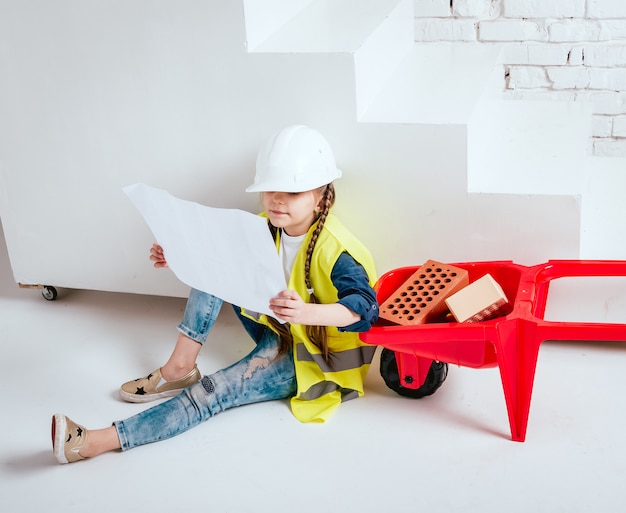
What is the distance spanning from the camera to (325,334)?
5.57 ft

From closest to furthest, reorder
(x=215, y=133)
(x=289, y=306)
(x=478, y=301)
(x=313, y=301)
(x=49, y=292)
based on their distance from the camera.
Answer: (x=289, y=306)
(x=478, y=301)
(x=313, y=301)
(x=215, y=133)
(x=49, y=292)

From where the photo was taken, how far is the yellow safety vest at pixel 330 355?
168cm

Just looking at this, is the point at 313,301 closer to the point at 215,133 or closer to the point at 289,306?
the point at 289,306

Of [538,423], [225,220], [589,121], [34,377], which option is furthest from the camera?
[589,121]

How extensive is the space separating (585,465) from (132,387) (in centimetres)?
90

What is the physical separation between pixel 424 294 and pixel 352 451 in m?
0.33

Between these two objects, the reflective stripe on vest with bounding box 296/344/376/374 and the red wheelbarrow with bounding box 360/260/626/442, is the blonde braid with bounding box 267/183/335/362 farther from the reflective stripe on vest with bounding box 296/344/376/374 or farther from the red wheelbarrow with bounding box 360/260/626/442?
the red wheelbarrow with bounding box 360/260/626/442

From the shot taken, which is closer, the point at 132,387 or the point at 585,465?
the point at 585,465

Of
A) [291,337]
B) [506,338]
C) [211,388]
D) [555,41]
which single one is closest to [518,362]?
[506,338]

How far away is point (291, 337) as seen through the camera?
177 centimetres

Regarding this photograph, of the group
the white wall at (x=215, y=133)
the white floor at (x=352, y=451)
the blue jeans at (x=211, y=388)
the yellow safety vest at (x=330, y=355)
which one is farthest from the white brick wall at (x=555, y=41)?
the blue jeans at (x=211, y=388)

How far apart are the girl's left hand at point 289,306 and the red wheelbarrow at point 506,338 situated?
0.15 meters

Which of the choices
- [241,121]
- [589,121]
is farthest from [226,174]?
[589,121]

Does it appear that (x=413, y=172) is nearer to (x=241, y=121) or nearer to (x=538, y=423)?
(x=241, y=121)
